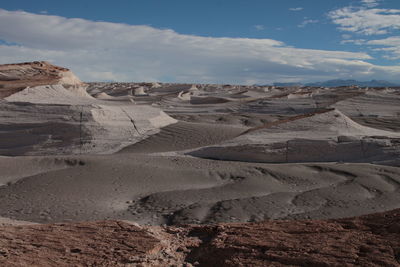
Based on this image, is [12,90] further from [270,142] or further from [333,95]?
[333,95]

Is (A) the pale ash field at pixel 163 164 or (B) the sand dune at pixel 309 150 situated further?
(B) the sand dune at pixel 309 150

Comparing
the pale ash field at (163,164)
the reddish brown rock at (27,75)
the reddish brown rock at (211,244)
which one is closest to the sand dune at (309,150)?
the pale ash field at (163,164)

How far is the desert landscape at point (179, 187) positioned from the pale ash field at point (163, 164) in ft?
0.09

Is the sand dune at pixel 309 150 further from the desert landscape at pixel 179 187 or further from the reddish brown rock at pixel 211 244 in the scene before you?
the reddish brown rock at pixel 211 244

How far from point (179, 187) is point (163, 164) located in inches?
46.5

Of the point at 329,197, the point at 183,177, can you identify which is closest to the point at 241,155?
the point at 183,177

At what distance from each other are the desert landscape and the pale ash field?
26 millimetres

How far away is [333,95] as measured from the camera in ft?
76.1

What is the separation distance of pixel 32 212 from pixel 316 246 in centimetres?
367

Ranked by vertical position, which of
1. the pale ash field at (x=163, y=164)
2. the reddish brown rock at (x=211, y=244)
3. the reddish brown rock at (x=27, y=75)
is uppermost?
the reddish brown rock at (x=27, y=75)

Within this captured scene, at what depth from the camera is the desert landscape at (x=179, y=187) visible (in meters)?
2.50

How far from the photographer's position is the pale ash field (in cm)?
530

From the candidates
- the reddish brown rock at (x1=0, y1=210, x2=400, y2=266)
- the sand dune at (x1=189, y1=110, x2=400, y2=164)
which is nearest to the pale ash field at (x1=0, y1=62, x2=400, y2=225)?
the sand dune at (x1=189, y1=110, x2=400, y2=164)

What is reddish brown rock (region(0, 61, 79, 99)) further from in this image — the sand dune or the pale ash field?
the sand dune
